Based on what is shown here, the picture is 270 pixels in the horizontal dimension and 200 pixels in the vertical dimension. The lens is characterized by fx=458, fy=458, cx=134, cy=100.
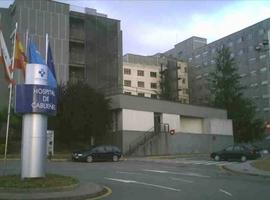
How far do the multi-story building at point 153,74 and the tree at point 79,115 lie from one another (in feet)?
167

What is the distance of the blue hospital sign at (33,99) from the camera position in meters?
16.9

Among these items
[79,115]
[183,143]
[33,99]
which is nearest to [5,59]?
[33,99]

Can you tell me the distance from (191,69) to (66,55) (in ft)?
185

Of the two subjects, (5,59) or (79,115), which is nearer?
(5,59)

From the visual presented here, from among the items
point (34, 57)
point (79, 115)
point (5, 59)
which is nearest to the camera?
point (34, 57)

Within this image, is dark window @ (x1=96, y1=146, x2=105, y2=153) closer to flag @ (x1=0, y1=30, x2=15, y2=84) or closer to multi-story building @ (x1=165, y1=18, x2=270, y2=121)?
flag @ (x1=0, y1=30, x2=15, y2=84)

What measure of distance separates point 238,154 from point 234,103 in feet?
130

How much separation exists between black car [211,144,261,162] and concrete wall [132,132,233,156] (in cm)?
1248

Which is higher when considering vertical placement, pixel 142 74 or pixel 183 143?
pixel 142 74

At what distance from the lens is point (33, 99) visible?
1700 centimetres

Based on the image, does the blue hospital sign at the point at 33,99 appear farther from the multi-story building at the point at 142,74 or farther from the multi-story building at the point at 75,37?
the multi-story building at the point at 142,74

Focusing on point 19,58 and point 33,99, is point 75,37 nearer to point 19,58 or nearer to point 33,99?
point 19,58

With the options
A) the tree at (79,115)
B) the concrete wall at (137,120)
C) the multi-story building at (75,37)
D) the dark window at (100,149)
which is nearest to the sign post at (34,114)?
the dark window at (100,149)

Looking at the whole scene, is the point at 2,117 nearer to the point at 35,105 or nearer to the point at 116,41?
the point at 116,41
